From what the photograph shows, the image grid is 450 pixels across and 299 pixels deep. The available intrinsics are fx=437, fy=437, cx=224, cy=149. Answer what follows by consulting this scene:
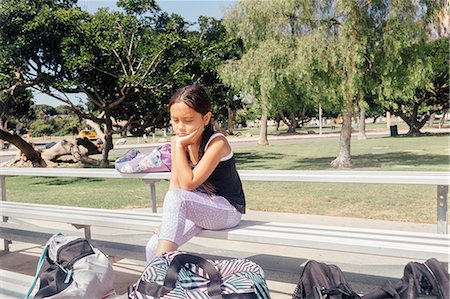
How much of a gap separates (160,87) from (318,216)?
965cm

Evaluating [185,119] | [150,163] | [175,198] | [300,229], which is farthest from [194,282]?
[150,163]

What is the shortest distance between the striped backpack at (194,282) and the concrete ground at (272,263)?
69 centimetres

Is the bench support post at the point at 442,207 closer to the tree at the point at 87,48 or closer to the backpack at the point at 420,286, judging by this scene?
the backpack at the point at 420,286

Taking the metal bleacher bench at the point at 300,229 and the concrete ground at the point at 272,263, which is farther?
the concrete ground at the point at 272,263

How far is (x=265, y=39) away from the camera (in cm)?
1292

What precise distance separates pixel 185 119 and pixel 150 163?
0.92 metres

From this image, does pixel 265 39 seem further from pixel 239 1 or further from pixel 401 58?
pixel 401 58

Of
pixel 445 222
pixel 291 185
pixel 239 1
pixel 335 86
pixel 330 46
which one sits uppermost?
pixel 239 1

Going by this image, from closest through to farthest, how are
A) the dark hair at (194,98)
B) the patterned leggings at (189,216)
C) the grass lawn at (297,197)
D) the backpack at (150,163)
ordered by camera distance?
the patterned leggings at (189,216)
the dark hair at (194,98)
the backpack at (150,163)
the grass lawn at (297,197)


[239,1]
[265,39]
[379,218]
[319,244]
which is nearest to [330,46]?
[265,39]

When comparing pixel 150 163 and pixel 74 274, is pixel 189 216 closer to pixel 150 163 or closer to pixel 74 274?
pixel 74 274

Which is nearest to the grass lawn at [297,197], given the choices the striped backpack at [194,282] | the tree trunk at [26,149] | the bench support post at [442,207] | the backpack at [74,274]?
the bench support post at [442,207]

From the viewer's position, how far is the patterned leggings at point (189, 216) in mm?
2373

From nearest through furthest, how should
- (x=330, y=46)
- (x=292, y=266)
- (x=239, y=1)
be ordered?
(x=292, y=266) → (x=330, y=46) → (x=239, y=1)
